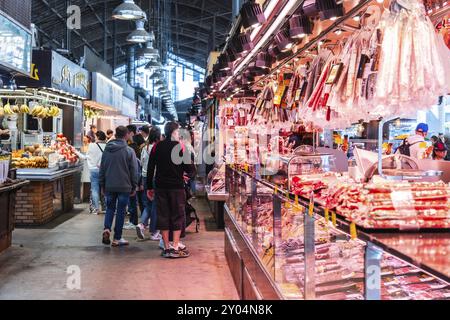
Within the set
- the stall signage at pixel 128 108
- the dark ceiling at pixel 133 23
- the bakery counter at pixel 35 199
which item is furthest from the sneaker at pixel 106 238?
the stall signage at pixel 128 108

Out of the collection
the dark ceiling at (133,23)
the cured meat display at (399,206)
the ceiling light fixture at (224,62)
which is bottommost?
the cured meat display at (399,206)

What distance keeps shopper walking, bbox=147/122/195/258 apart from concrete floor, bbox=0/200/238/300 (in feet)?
1.15

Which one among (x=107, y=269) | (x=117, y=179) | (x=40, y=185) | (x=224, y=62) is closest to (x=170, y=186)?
(x=117, y=179)

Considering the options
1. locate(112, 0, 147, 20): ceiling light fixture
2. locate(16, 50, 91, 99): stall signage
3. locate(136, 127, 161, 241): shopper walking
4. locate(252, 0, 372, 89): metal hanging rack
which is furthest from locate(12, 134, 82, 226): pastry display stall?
locate(252, 0, 372, 89): metal hanging rack

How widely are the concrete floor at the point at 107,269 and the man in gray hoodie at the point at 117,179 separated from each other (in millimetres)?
304

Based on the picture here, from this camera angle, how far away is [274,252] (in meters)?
4.15

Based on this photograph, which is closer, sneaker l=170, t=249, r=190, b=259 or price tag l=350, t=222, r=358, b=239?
price tag l=350, t=222, r=358, b=239

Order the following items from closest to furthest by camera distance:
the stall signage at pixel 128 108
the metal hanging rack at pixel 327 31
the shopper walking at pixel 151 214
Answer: the metal hanging rack at pixel 327 31, the shopper walking at pixel 151 214, the stall signage at pixel 128 108

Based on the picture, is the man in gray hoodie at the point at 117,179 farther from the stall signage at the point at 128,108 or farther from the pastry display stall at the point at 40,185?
the stall signage at the point at 128,108

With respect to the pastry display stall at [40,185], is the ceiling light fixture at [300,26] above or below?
above

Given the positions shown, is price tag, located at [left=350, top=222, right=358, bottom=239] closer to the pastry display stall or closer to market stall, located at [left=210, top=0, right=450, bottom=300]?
market stall, located at [left=210, top=0, right=450, bottom=300]

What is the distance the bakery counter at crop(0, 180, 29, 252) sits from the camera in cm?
740

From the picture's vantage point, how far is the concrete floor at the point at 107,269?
577cm

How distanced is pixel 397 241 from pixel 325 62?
3.11 m
